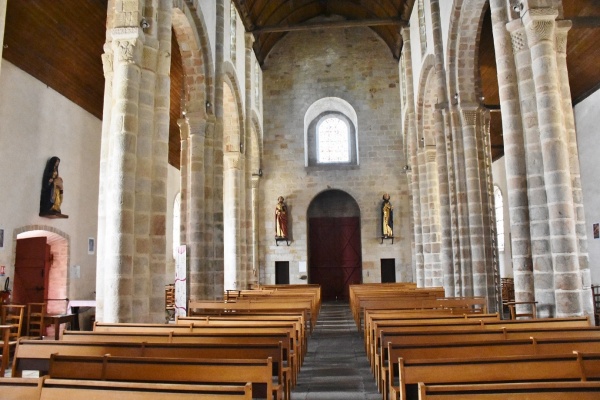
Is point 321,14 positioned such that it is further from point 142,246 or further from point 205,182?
point 142,246

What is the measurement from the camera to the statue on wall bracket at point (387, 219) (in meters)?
22.2

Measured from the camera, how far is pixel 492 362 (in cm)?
361

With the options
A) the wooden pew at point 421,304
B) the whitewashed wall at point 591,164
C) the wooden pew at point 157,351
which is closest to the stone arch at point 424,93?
the whitewashed wall at point 591,164

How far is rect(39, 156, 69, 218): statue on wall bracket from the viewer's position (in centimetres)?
1245

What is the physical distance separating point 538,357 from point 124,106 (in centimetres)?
663

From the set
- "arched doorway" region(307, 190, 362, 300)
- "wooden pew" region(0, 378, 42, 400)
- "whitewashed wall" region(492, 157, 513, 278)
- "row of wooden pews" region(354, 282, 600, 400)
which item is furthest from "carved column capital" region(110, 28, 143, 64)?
"whitewashed wall" region(492, 157, 513, 278)

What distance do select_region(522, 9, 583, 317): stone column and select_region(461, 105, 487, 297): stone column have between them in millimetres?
4729

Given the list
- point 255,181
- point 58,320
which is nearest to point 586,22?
point 58,320

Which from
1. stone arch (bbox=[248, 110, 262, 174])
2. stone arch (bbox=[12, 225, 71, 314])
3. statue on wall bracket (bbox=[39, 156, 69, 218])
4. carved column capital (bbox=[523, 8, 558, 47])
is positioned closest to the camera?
carved column capital (bbox=[523, 8, 558, 47])

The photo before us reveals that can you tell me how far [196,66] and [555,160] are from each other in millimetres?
8917

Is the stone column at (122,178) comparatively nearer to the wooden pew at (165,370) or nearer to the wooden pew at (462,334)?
the wooden pew at (165,370)

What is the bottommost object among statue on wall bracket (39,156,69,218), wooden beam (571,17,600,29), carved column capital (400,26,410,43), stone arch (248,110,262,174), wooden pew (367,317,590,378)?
wooden pew (367,317,590,378)

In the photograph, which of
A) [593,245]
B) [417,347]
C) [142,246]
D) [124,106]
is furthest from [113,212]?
[593,245]

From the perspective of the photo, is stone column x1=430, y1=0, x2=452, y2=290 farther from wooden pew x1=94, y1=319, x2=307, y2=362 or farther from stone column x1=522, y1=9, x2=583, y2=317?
wooden pew x1=94, y1=319, x2=307, y2=362
